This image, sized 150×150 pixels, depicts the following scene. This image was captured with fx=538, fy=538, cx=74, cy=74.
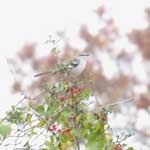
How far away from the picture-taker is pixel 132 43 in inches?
329

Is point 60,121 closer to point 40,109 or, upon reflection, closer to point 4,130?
point 40,109

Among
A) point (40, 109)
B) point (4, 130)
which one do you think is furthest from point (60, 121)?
point (4, 130)

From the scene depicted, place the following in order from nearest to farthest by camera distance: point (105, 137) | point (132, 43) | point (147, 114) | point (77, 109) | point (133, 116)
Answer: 1. point (105, 137)
2. point (77, 109)
3. point (147, 114)
4. point (133, 116)
5. point (132, 43)

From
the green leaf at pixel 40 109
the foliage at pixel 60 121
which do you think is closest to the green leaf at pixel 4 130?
the foliage at pixel 60 121

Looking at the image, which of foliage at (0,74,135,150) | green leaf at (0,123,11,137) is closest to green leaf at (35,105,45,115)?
foliage at (0,74,135,150)

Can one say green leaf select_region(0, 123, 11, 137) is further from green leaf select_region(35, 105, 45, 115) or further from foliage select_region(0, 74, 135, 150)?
green leaf select_region(35, 105, 45, 115)

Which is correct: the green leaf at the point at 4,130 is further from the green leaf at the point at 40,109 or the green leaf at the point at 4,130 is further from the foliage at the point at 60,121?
the green leaf at the point at 40,109

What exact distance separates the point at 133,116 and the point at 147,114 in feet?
1.76

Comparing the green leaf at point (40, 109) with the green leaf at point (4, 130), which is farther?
the green leaf at point (40, 109)

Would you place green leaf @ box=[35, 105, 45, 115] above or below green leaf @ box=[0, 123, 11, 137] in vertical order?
below

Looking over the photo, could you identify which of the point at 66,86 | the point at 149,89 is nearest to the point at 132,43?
the point at 149,89

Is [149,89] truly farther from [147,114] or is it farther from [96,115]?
[96,115]

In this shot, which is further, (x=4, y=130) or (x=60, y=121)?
(x=60, y=121)

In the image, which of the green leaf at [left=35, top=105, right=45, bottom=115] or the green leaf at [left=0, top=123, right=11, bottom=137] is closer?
the green leaf at [left=0, top=123, right=11, bottom=137]
